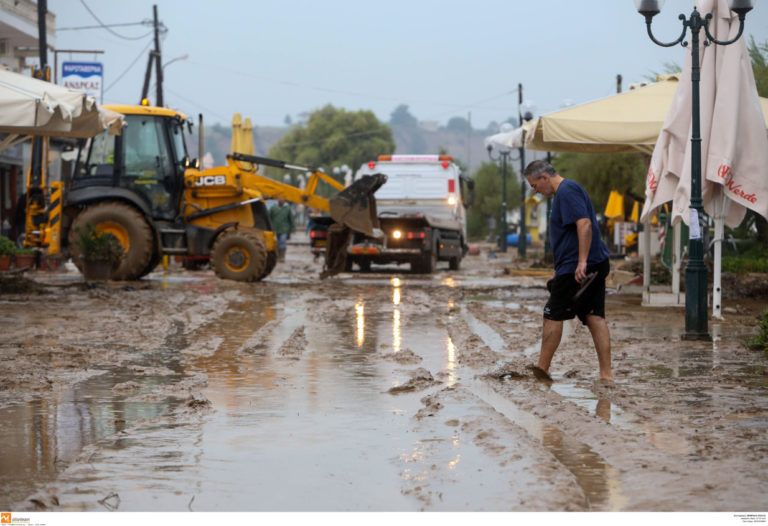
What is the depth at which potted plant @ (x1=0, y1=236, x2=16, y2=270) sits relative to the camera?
74.3 feet

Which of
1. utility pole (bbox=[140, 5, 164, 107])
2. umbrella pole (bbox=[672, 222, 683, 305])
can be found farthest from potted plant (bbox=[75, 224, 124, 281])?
utility pole (bbox=[140, 5, 164, 107])

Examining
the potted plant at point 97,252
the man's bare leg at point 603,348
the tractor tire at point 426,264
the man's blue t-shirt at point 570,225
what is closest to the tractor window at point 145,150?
the potted plant at point 97,252

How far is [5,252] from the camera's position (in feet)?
74.6

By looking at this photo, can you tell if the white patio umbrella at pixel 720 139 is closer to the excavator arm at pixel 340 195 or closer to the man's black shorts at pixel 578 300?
the man's black shorts at pixel 578 300

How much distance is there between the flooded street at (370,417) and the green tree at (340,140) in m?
103

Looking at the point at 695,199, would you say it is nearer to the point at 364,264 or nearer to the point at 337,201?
the point at 337,201

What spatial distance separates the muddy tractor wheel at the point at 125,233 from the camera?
20859mm

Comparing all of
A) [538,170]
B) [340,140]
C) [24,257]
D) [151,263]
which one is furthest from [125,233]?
[340,140]

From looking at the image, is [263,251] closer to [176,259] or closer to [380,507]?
[176,259]

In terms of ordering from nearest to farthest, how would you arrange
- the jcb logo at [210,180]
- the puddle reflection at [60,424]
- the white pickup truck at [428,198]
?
the puddle reflection at [60,424]
the jcb logo at [210,180]
the white pickup truck at [428,198]

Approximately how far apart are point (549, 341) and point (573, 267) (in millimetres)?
595

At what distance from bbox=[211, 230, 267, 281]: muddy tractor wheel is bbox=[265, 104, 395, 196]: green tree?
3643 inches

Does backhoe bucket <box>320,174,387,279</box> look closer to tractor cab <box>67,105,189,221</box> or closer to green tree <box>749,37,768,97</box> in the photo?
tractor cab <box>67,105,189,221</box>
